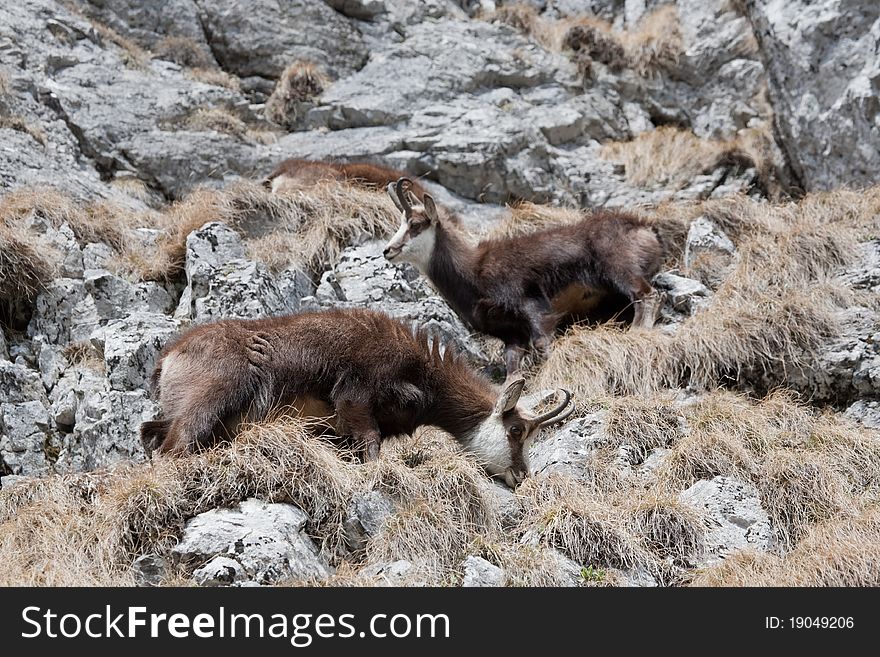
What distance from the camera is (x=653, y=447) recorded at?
6.94m

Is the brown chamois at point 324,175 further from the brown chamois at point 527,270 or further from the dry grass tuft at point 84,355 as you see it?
the dry grass tuft at point 84,355

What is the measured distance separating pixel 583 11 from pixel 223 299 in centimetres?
1111

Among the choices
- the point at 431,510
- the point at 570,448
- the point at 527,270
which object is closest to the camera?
the point at 431,510

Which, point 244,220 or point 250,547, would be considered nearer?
point 250,547

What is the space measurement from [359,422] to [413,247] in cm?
276

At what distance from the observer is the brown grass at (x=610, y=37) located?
14703 mm

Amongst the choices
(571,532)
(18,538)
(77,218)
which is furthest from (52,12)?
(571,532)

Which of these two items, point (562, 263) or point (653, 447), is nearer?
point (653, 447)

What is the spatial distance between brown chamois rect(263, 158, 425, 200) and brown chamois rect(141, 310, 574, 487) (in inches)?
156

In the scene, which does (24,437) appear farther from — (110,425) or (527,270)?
(527,270)

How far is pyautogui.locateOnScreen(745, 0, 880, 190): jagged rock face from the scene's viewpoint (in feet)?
35.1

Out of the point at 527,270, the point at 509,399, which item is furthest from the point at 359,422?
the point at 527,270

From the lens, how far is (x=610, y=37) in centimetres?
1514
